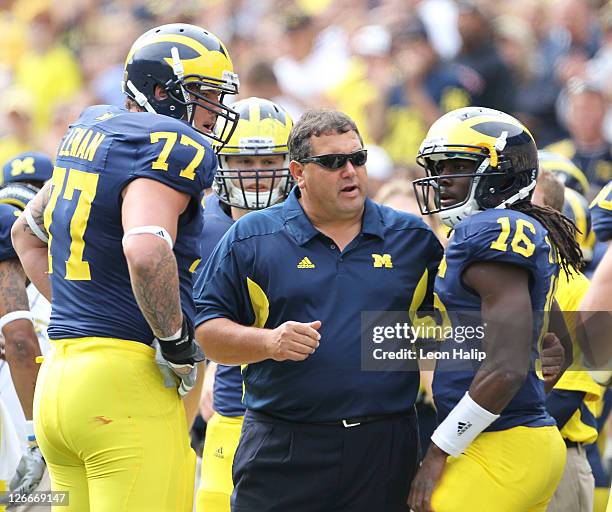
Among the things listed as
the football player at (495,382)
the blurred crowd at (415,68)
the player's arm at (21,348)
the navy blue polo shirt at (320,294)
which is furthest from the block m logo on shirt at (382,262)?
the blurred crowd at (415,68)

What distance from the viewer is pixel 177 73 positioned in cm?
Result: 463

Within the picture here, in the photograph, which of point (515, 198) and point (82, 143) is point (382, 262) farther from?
point (82, 143)

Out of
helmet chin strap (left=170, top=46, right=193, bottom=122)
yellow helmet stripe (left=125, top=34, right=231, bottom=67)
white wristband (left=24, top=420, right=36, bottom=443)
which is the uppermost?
yellow helmet stripe (left=125, top=34, right=231, bottom=67)

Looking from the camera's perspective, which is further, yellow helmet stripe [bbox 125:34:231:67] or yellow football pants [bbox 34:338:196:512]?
yellow helmet stripe [bbox 125:34:231:67]

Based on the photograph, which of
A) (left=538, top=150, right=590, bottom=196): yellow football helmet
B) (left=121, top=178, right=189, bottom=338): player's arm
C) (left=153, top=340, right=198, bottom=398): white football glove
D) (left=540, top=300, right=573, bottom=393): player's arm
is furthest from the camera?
(left=538, top=150, right=590, bottom=196): yellow football helmet

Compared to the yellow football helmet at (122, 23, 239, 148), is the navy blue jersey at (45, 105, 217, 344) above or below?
below

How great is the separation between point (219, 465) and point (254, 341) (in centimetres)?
133

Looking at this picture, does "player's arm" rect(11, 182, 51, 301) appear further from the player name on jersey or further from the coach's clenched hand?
the coach's clenched hand

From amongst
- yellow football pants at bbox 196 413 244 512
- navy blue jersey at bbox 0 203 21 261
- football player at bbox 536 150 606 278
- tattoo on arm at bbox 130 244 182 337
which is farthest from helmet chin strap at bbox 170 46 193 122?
football player at bbox 536 150 606 278

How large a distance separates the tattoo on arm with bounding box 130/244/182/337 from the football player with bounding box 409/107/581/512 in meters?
0.96

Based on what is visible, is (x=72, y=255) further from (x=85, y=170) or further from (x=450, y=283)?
(x=450, y=283)

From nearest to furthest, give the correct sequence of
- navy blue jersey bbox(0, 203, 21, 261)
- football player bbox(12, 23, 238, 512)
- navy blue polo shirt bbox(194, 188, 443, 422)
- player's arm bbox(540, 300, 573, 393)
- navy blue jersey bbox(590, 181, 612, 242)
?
football player bbox(12, 23, 238, 512), navy blue polo shirt bbox(194, 188, 443, 422), player's arm bbox(540, 300, 573, 393), navy blue jersey bbox(0, 203, 21, 261), navy blue jersey bbox(590, 181, 612, 242)

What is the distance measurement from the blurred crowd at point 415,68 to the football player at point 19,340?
3486mm

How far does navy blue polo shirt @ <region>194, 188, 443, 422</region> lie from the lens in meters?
4.49
